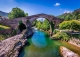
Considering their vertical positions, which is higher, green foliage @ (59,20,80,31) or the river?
green foliage @ (59,20,80,31)

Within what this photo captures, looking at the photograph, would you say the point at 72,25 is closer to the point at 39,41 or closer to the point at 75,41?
the point at 75,41

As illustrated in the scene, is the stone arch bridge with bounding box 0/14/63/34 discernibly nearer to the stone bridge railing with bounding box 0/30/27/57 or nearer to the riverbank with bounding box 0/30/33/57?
the riverbank with bounding box 0/30/33/57

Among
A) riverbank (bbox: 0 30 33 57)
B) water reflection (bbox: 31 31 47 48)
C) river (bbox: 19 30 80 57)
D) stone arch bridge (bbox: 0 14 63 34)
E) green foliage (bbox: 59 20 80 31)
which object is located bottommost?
water reflection (bbox: 31 31 47 48)

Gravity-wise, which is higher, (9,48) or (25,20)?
(25,20)

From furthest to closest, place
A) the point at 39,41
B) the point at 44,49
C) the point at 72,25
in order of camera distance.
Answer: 1. the point at 39,41
2. the point at 72,25
3. the point at 44,49

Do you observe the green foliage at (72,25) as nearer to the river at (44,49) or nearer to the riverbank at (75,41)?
the riverbank at (75,41)

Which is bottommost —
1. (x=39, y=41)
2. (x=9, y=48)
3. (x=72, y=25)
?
(x=39, y=41)

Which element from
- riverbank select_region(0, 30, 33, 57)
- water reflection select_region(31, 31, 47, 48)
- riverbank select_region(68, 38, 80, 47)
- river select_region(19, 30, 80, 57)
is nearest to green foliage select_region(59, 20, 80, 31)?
riverbank select_region(68, 38, 80, 47)

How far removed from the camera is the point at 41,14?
143ft

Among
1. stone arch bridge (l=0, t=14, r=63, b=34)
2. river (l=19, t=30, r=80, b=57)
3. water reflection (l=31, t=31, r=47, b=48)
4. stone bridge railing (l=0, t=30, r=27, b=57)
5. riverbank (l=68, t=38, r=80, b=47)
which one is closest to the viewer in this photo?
stone bridge railing (l=0, t=30, r=27, b=57)

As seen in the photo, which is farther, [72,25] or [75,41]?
[72,25]

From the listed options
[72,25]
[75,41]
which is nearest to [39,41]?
[72,25]

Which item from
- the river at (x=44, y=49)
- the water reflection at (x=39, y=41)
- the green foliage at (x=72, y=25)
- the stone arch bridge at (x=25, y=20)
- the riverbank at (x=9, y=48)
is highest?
the stone arch bridge at (x=25, y=20)

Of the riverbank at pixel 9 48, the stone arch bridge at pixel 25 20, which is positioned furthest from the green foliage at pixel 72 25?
the riverbank at pixel 9 48
